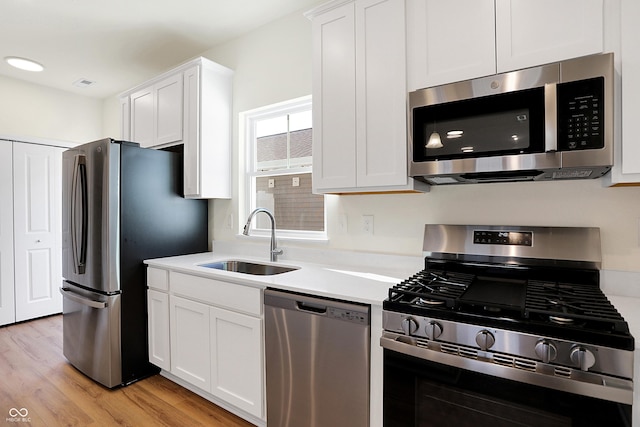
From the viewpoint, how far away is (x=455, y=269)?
69.9 inches

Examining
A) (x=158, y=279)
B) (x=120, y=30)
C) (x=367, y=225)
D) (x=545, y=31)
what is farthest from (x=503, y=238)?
(x=120, y=30)

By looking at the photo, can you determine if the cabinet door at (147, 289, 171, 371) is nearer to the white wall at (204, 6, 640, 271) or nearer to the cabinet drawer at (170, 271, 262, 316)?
the cabinet drawer at (170, 271, 262, 316)

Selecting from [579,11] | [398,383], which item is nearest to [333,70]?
[579,11]

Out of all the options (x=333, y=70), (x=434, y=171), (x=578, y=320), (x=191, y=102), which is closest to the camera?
(x=578, y=320)

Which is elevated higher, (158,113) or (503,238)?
(158,113)

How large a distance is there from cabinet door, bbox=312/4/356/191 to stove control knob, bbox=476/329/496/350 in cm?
97

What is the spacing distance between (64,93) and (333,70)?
13.2ft

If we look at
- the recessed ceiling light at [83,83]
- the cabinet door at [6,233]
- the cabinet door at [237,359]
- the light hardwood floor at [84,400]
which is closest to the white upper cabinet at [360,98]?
the cabinet door at [237,359]

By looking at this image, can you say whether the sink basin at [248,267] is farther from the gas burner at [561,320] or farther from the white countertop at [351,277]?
the gas burner at [561,320]

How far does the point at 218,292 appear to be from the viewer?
2037 millimetres

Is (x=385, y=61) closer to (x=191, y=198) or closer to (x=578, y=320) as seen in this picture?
(x=578, y=320)

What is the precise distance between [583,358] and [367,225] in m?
1.31

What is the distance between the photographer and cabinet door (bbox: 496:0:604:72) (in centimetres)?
129

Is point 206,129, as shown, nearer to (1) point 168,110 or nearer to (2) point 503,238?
(1) point 168,110
